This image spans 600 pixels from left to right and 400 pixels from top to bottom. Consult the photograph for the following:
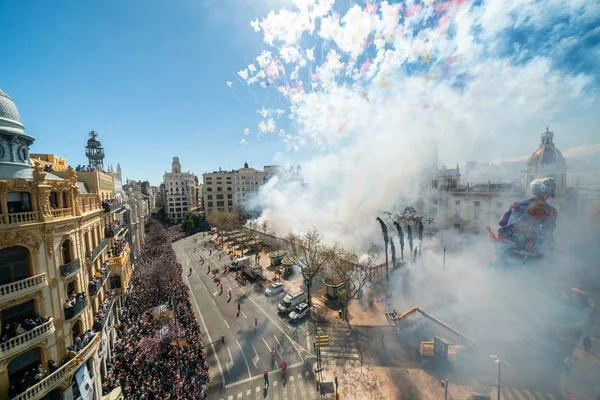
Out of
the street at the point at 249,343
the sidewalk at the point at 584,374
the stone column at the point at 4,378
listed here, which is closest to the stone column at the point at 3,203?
the stone column at the point at 4,378

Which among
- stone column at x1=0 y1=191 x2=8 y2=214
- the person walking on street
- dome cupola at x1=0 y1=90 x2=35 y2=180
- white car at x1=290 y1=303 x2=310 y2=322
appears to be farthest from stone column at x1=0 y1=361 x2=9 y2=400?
the person walking on street

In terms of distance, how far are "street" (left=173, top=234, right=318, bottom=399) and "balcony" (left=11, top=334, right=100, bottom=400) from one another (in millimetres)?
8296

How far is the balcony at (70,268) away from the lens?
43.6 feet

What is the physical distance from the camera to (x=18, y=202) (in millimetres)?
11953

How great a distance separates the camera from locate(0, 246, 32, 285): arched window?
11.3 m

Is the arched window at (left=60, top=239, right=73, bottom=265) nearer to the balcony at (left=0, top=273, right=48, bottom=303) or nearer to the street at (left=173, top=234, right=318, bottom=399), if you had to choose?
the balcony at (left=0, top=273, right=48, bottom=303)

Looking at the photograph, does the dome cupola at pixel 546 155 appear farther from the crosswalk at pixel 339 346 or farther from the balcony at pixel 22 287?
the balcony at pixel 22 287

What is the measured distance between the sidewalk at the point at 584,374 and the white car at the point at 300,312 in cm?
1954

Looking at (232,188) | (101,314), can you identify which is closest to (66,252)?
(101,314)

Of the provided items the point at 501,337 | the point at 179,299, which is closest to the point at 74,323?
the point at 179,299

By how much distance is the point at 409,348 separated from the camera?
753 inches

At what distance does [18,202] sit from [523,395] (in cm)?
3286

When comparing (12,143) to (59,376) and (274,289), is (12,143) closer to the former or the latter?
(59,376)

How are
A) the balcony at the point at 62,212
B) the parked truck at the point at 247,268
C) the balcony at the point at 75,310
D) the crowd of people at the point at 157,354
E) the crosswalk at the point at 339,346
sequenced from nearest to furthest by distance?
the balcony at the point at 62,212, the balcony at the point at 75,310, the crowd of people at the point at 157,354, the crosswalk at the point at 339,346, the parked truck at the point at 247,268
